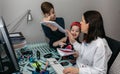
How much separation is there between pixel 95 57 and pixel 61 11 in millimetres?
1304

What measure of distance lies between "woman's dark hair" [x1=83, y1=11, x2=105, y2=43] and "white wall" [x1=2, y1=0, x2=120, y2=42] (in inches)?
43.9

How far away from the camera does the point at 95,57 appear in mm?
1520

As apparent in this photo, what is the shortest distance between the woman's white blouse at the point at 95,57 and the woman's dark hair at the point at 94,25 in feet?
0.15

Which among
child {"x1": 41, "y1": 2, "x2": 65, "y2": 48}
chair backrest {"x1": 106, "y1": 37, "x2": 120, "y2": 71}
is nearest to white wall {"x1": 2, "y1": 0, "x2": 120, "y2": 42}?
child {"x1": 41, "y1": 2, "x2": 65, "y2": 48}

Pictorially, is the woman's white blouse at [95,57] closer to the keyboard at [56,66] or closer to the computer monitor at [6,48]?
the keyboard at [56,66]

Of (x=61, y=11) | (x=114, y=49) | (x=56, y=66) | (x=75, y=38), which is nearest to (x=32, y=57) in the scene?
(x=56, y=66)

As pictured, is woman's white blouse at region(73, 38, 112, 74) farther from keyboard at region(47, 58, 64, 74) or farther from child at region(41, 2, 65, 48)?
child at region(41, 2, 65, 48)

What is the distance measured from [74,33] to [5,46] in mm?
1038

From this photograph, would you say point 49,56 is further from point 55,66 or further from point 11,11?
point 11,11

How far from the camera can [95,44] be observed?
1.58 meters

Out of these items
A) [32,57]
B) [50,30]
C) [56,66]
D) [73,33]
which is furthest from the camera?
[50,30]

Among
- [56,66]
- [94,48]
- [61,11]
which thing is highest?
[61,11]

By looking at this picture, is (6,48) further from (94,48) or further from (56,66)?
(94,48)

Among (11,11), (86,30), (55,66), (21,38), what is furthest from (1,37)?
(11,11)
